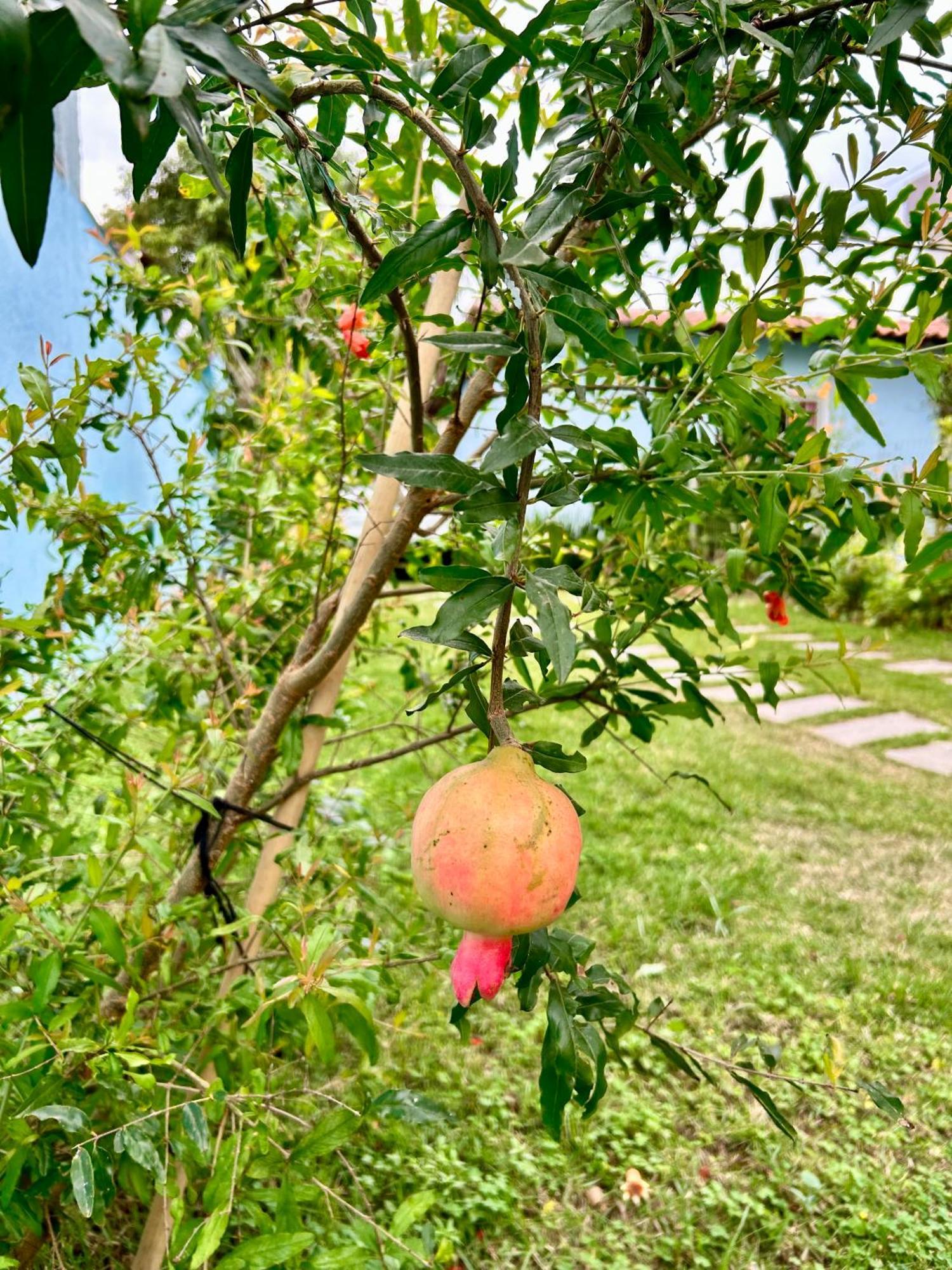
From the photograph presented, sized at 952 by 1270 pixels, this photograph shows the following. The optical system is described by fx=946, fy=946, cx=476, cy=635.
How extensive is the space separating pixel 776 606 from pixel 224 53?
112 cm

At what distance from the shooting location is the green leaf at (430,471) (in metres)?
0.57

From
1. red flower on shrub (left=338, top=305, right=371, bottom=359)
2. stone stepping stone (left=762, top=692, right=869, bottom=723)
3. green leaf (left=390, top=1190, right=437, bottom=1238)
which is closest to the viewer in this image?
green leaf (left=390, top=1190, right=437, bottom=1238)

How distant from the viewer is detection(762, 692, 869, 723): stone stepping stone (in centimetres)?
495

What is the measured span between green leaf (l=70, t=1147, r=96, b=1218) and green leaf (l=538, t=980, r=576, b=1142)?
0.40 m

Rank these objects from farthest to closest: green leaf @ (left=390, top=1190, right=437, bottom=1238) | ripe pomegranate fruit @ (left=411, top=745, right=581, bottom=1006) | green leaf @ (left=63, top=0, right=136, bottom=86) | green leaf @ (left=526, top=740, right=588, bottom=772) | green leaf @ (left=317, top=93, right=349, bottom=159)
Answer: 1. green leaf @ (left=390, top=1190, right=437, bottom=1238)
2. green leaf @ (left=317, top=93, right=349, bottom=159)
3. green leaf @ (left=526, top=740, right=588, bottom=772)
4. ripe pomegranate fruit @ (left=411, top=745, right=581, bottom=1006)
5. green leaf @ (left=63, top=0, right=136, bottom=86)

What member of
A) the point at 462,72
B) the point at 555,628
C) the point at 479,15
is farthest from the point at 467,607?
the point at 462,72

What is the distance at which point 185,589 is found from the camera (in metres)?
1.62

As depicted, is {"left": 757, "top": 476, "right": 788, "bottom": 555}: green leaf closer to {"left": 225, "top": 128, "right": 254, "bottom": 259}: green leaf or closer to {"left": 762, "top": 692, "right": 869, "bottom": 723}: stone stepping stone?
{"left": 225, "top": 128, "right": 254, "bottom": 259}: green leaf

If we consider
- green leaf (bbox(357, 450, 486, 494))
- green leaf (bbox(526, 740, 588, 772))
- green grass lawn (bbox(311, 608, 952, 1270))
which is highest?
green leaf (bbox(357, 450, 486, 494))

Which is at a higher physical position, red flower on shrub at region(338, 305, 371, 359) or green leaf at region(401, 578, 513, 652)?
red flower on shrub at region(338, 305, 371, 359)

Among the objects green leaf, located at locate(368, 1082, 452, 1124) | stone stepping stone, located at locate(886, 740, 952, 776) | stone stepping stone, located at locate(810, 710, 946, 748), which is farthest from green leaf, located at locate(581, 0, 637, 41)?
stone stepping stone, located at locate(810, 710, 946, 748)

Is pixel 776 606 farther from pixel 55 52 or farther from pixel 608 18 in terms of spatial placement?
pixel 55 52

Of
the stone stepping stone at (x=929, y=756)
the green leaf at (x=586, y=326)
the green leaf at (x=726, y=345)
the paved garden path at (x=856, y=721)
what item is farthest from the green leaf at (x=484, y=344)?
the stone stepping stone at (x=929, y=756)

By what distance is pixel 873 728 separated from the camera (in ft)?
15.5
